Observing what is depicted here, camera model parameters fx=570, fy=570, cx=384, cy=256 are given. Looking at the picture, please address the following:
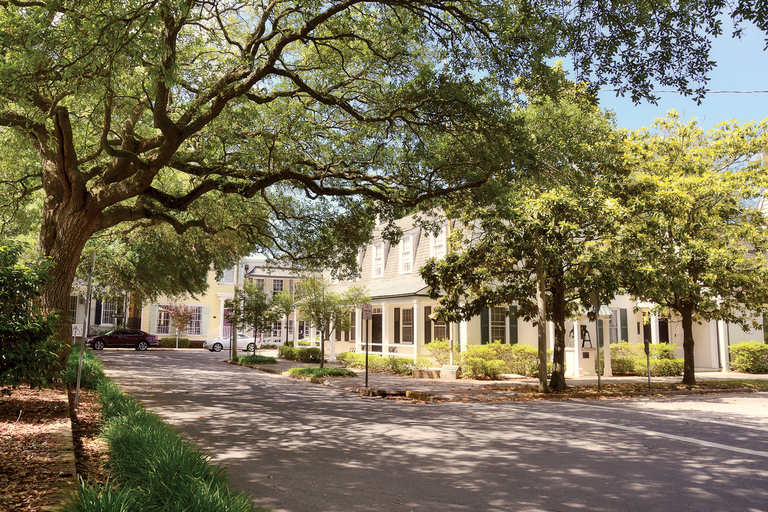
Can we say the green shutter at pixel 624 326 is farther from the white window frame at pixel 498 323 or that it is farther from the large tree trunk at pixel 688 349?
the large tree trunk at pixel 688 349

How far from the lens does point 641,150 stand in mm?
18281

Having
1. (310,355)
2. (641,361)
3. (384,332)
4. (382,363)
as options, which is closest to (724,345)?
(641,361)

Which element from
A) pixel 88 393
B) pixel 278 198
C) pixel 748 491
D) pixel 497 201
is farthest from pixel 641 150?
pixel 88 393

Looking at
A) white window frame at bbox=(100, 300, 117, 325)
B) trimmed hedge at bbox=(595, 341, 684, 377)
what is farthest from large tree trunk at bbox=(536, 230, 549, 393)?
white window frame at bbox=(100, 300, 117, 325)

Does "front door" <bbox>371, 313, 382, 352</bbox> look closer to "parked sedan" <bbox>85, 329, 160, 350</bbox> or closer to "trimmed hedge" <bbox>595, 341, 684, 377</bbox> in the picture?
"trimmed hedge" <bbox>595, 341, 684, 377</bbox>

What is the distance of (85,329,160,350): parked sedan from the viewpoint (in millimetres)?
38606

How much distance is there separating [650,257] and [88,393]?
47.9ft

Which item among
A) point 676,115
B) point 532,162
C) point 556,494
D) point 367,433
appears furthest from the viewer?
point 676,115

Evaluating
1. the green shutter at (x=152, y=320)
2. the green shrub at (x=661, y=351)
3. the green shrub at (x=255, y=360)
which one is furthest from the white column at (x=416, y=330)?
the green shutter at (x=152, y=320)

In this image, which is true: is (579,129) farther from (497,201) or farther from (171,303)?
(171,303)

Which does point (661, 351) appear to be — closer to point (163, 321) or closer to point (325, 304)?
point (325, 304)

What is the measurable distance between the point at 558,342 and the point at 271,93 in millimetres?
10935

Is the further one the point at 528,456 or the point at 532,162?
the point at 532,162

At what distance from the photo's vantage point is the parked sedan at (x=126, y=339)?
38606mm
